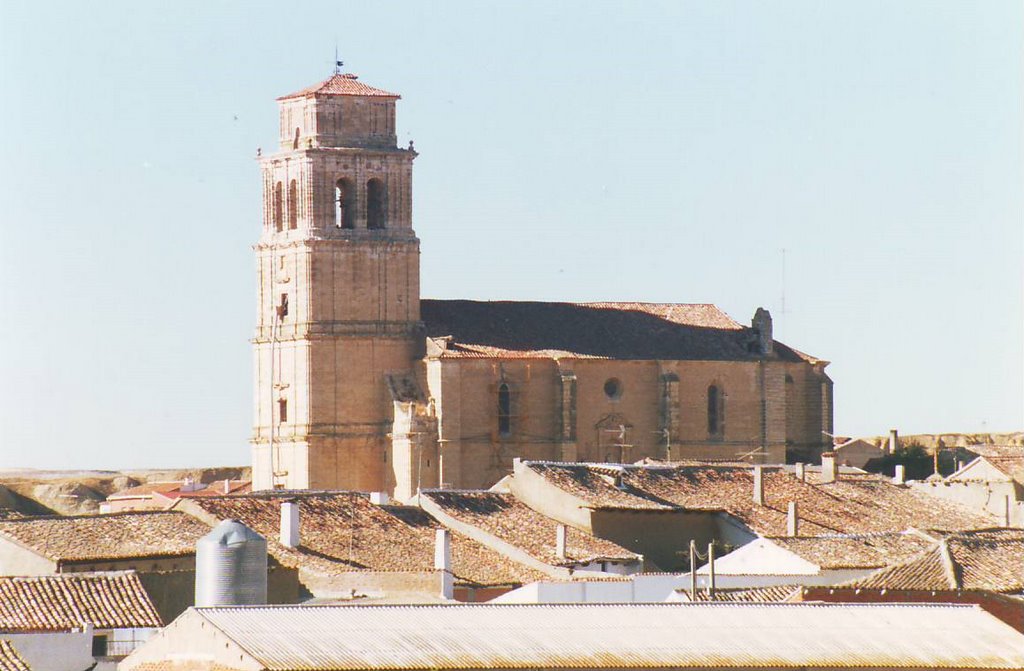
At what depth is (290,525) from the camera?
2265 inches

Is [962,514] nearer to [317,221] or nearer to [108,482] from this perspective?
[317,221]

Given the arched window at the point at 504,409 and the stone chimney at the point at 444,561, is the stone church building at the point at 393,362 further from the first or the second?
the stone chimney at the point at 444,561

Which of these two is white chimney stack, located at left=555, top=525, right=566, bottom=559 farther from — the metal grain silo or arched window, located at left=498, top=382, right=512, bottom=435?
arched window, located at left=498, top=382, right=512, bottom=435

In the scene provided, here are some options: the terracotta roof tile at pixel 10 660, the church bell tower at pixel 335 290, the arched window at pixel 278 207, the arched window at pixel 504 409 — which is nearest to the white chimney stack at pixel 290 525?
the terracotta roof tile at pixel 10 660

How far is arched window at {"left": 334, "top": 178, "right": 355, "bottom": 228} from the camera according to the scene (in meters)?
81.4

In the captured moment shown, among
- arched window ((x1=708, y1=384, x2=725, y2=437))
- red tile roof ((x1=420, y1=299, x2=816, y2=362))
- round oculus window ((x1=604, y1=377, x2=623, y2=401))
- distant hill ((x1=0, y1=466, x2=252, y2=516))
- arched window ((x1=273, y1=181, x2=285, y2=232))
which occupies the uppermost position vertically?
arched window ((x1=273, y1=181, x2=285, y2=232))

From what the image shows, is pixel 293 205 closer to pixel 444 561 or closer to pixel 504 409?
pixel 504 409

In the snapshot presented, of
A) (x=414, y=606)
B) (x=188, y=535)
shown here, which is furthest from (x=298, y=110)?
(x=414, y=606)

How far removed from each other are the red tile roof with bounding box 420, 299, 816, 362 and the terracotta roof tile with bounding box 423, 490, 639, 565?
1552cm

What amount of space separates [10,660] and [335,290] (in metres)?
41.5

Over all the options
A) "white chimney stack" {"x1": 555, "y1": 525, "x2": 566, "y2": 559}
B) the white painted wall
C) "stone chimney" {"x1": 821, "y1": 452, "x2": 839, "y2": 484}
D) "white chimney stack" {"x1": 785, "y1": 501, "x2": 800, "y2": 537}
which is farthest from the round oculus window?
the white painted wall

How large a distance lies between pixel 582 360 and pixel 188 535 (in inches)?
1140

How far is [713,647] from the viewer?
37188mm

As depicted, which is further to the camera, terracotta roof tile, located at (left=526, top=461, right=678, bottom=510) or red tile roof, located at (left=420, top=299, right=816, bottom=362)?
red tile roof, located at (left=420, top=299, right=816, bottom=362)
